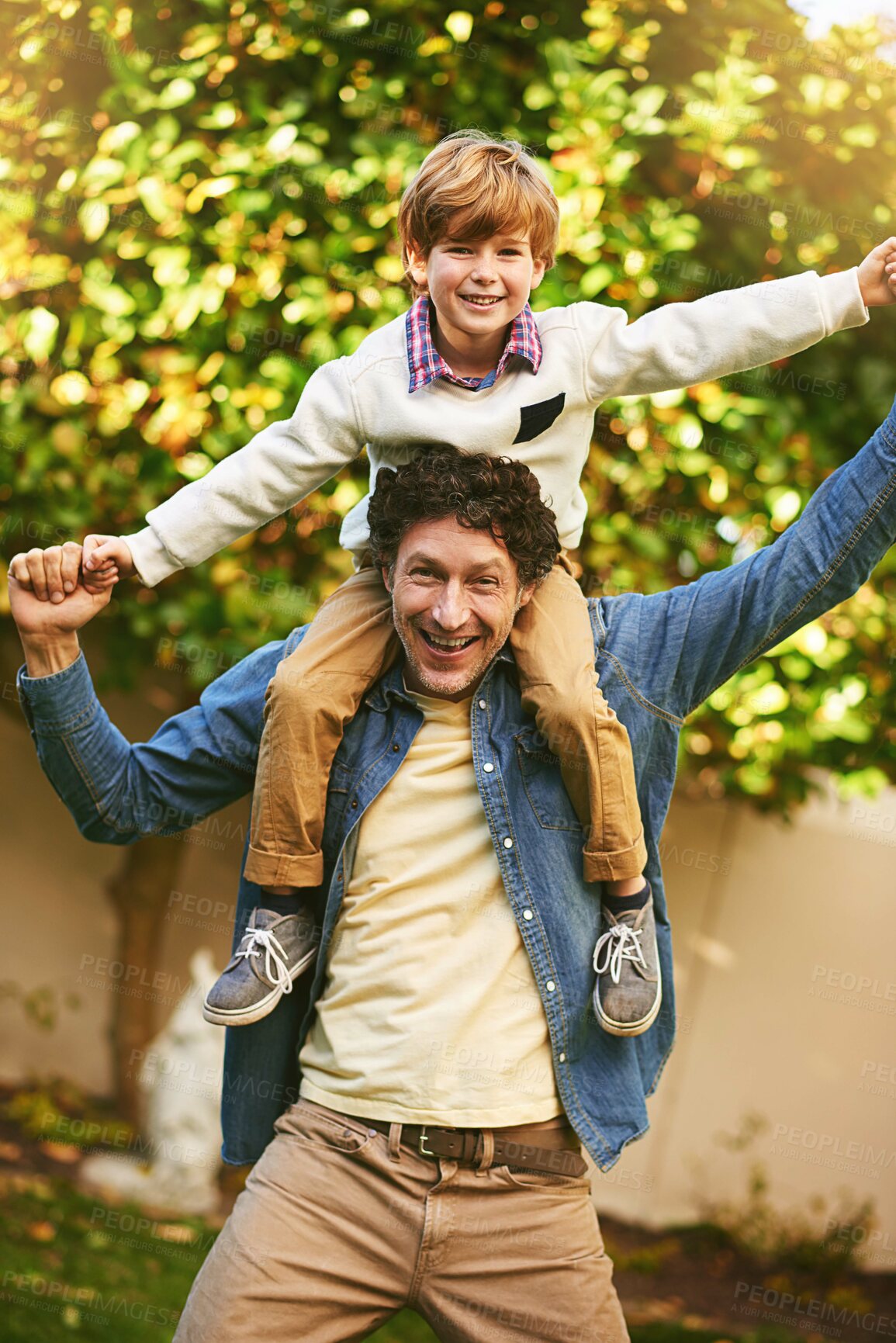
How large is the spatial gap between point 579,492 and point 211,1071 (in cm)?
307

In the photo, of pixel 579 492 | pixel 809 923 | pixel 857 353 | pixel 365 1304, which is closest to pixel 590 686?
pixel 579 492

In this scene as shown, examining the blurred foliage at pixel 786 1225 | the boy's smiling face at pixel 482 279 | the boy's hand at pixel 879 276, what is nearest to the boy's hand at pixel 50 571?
the boy's smiling face at pixel 482 279

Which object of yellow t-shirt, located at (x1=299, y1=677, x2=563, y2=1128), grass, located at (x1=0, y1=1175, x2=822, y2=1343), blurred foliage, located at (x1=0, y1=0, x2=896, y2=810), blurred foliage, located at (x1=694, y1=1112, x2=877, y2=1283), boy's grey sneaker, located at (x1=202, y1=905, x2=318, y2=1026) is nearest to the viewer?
yellow t-shirt, located at (x1=299, y1=677, x2=563, y2=1128)

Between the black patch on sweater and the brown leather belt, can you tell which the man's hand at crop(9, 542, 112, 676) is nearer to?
the black patch on sweater

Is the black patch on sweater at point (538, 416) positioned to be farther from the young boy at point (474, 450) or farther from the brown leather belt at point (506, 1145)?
the brown leather belt at point (506, 1145)

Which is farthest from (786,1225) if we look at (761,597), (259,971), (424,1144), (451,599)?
(451,599)

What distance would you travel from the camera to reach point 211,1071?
4.81m

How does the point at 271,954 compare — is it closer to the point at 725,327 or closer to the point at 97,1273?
→ the point at 725,327

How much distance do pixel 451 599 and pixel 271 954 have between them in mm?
781

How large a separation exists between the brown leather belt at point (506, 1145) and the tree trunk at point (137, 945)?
2929 millimetres

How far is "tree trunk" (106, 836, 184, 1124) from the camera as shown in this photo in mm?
5152

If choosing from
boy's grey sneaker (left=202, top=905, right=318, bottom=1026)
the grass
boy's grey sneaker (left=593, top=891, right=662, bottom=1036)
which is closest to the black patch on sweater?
boy's grey sneaker (left=593, top=891, right=662, bottom=1036)

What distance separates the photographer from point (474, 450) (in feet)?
7.86

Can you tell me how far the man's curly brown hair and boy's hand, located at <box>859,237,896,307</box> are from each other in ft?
2.18
